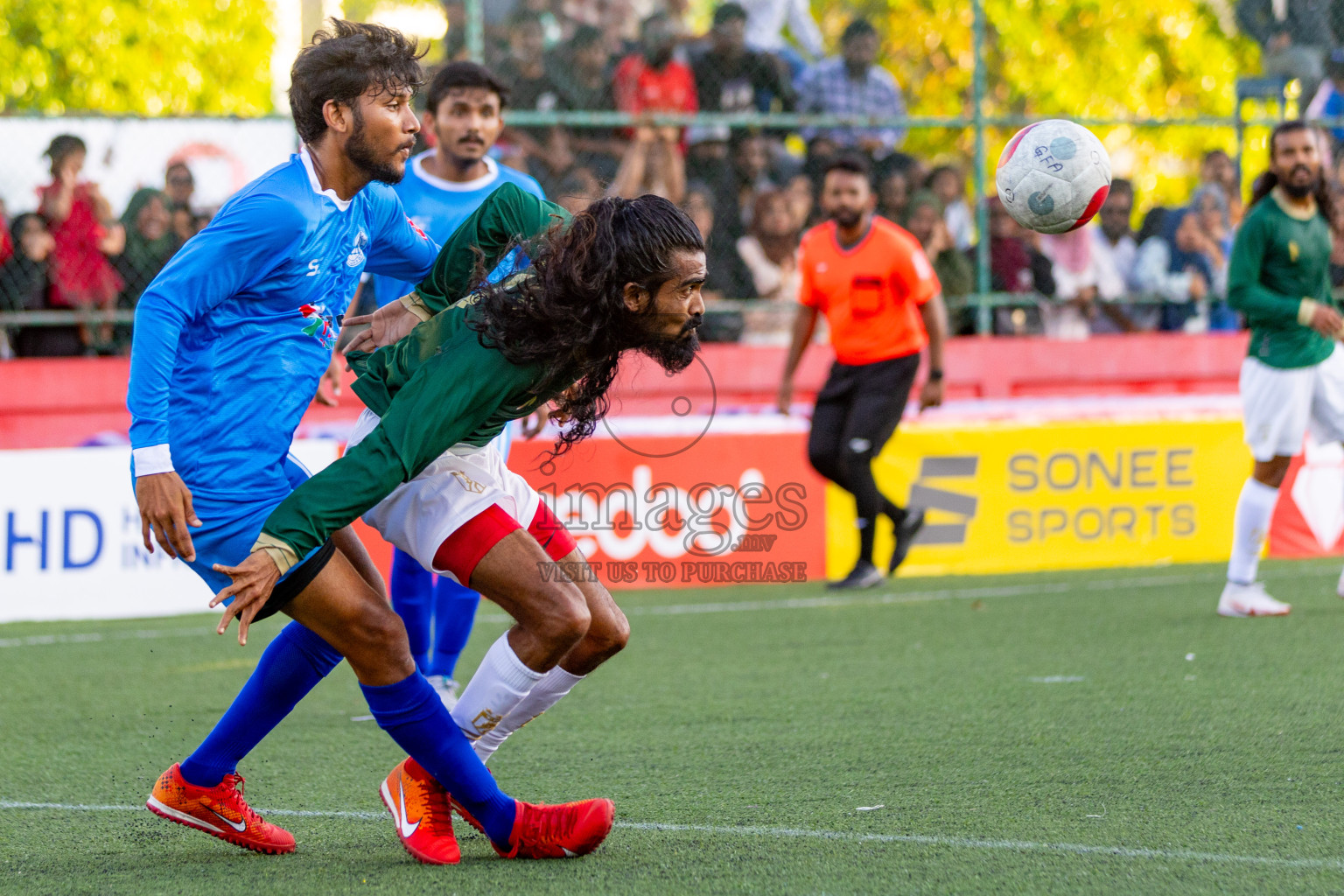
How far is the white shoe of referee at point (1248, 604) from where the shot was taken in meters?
7.39

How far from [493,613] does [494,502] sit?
5167mm

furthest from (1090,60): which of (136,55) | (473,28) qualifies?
(473,28)

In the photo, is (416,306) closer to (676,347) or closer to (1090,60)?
(676,347)

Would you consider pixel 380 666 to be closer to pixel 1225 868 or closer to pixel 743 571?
pixel 1225 868

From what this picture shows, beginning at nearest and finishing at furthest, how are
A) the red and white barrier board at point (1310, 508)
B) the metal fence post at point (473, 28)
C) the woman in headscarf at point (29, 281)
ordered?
the woman in headscarf at point (29, 281) → the red and white barrier board at point (1310, 508) → the metal fence post at point (473, 28)

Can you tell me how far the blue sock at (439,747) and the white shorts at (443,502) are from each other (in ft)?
0.96

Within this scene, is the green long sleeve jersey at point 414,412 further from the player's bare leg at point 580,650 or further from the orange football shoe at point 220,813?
the orange football shoe at point 220,813

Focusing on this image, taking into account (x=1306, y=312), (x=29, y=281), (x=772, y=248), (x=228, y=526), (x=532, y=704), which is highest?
(x=772, y=248)

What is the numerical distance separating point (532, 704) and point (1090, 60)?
2035cm

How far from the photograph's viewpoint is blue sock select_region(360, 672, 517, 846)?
3520 mm

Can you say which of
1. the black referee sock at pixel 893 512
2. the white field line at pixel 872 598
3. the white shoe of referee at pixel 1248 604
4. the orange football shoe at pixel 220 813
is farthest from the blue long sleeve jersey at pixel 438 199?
the white shoe of referee at pixel 1248 604

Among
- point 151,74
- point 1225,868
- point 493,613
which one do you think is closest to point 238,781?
point 1225,868

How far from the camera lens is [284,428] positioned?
365 cm

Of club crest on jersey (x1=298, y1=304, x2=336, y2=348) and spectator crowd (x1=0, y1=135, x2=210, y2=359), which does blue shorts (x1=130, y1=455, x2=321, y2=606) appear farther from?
spectator crowd (x1=0, y1=135, x2=210, y2=359)
